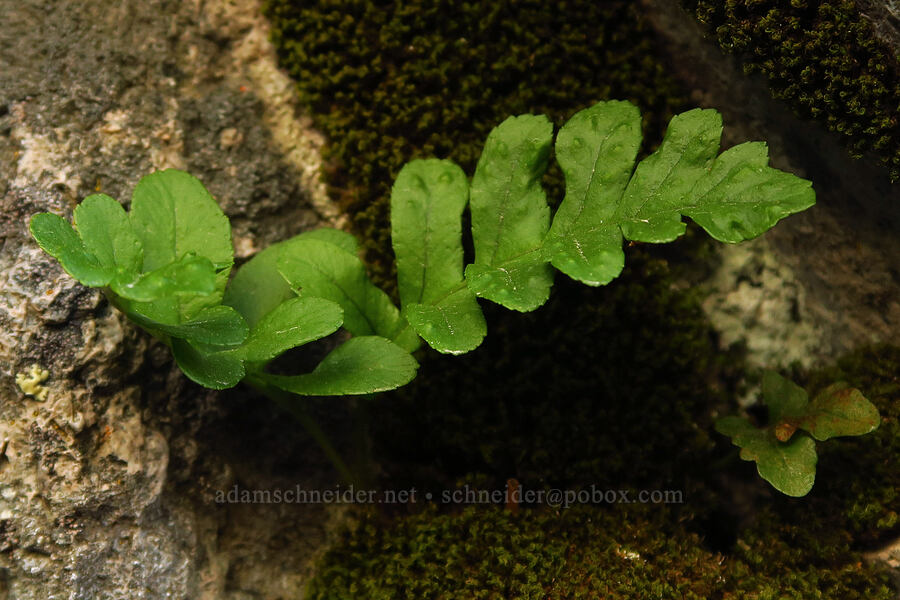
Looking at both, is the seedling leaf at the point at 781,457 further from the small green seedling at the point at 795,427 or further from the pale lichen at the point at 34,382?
the pale lichen at the point at 34,382

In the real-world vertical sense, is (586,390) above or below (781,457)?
below

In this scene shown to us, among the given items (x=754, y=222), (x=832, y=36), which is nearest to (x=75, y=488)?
(x=754, y=222)

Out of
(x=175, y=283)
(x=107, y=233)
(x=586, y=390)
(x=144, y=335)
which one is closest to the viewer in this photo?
(x=175, y=283)

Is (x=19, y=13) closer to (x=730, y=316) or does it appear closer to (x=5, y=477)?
(x=5, y=477)

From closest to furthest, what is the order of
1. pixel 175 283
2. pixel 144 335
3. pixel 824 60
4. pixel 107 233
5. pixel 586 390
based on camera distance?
pixel 175 283
pixel 107 233
pixel 824 60
pixel 144 335
pixel 586 390

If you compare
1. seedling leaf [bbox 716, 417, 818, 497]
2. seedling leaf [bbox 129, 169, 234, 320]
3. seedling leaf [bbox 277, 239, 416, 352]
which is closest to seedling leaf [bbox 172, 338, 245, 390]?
seedling leaf [bbox 129, 169, 234, 320]

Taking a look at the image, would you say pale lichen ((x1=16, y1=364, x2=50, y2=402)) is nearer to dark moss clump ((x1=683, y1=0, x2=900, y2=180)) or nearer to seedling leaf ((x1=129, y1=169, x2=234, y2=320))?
seedling leaf ((x1=129, y1=169, x2=234, y2=320))

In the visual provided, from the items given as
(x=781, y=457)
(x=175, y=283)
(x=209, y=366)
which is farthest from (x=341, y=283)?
(x=781, y=457)

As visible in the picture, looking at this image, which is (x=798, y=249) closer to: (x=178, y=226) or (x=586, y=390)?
(x=586, y=390)
